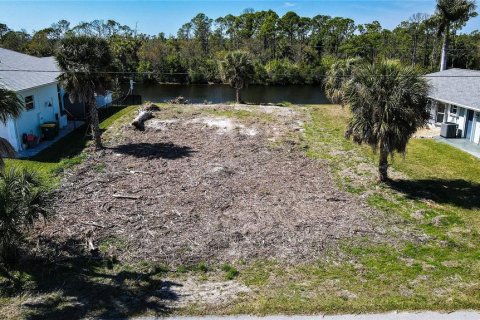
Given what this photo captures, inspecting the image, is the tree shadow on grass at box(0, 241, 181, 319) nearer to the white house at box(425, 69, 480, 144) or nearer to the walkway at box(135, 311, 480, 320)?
the walkway at box(135, 311, 480, 320)

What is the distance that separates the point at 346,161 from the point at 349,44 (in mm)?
49739

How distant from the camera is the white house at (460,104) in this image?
20225 millimetres

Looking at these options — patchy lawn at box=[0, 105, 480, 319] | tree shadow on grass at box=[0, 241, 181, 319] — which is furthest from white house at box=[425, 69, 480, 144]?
tree shadow on grass at box=[0, 241, 181, 319]

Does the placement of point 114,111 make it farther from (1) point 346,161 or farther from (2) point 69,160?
(1) point 346,161

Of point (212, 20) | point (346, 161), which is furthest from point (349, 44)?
point (346, 161)

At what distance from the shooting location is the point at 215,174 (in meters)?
15.9

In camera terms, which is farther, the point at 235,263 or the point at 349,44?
the point at 349,44

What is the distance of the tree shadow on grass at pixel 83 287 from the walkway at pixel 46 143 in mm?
9837

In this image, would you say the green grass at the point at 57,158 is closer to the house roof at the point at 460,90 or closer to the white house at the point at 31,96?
the white house at the point at 31,96

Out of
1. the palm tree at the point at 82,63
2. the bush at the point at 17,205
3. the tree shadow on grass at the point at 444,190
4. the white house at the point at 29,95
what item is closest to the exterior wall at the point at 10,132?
the white house at the point at 29,95

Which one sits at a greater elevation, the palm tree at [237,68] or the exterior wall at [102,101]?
the palm tree at [237,68]

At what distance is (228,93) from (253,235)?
3864cm

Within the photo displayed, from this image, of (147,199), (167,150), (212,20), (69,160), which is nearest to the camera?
(147,199)

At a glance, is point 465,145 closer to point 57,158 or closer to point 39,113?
point 57,158
